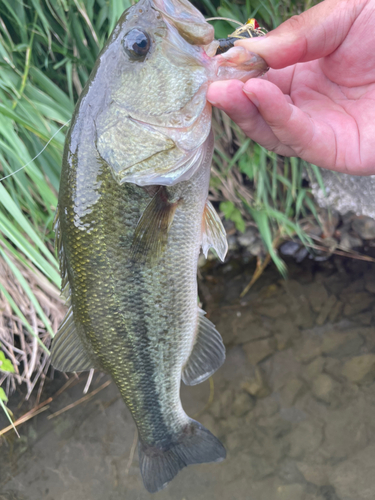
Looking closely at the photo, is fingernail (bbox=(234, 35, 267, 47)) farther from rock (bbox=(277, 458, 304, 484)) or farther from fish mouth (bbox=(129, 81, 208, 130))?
rock (bbox=(277, 458, 304, 484))

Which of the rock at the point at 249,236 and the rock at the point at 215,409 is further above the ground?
the rock at the point at 249,236

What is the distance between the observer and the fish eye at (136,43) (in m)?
0.97

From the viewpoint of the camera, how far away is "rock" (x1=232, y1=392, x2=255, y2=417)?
2.33 m

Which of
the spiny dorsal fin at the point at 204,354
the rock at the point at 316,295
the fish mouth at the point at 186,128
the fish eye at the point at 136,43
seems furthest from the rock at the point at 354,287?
the fish eye at the point at 136,43

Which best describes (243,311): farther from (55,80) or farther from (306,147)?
(55,80)

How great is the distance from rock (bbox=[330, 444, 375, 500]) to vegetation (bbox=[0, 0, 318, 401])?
1492 mm

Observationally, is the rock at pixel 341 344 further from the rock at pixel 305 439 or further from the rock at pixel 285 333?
the rock at pixel 305 439

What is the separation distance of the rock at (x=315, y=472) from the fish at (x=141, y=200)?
1331 mm

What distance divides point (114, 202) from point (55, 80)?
139 centimetres

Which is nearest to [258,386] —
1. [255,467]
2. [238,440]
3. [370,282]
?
[238,440]

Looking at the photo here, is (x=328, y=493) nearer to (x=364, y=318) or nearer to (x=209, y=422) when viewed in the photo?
(x=209, y=422)

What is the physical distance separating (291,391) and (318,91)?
1887mm

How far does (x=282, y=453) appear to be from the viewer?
7.13ft

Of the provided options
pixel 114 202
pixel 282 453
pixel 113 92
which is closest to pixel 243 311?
pixel 282 453
